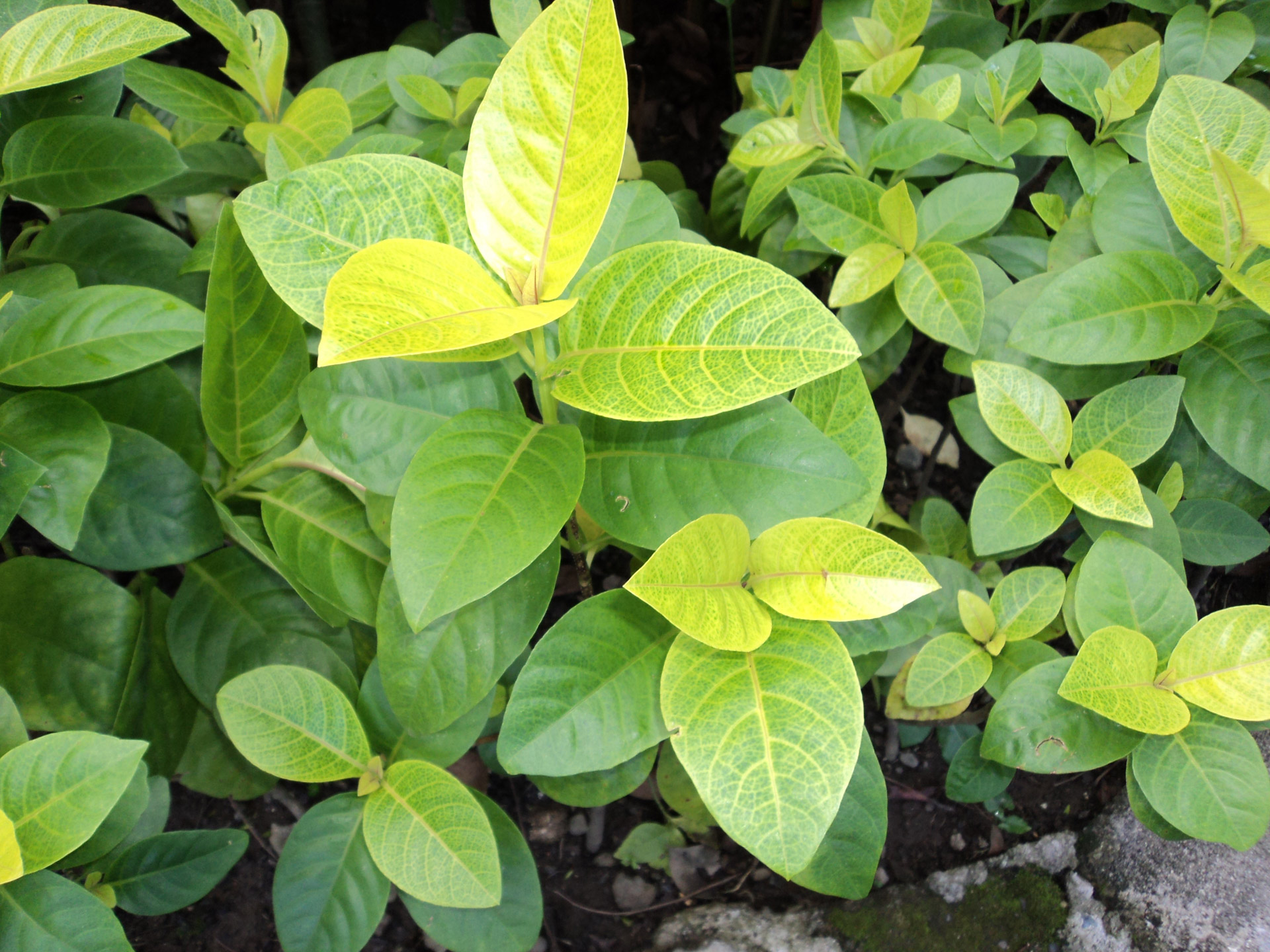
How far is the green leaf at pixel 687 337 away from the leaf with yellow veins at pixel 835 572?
0.19m

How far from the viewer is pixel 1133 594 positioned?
0.98 metres

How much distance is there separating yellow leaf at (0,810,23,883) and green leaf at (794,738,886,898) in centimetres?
82

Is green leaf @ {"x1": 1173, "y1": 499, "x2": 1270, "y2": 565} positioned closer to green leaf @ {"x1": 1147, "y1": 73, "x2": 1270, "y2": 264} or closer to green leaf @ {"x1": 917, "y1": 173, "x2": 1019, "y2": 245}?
green leaf @ {"x1": 1147, "y1": 73, "x2": 1270, "y2": 264}

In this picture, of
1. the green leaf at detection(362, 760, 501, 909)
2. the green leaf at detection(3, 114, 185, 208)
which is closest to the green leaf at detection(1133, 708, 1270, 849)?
the green leaf at detection(362, 760, 501, 909)

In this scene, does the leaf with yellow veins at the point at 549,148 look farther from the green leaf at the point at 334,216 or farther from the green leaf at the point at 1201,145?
the green leaf at the point at 1201,145

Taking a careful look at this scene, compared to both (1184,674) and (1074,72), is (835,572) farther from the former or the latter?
(1074,72)

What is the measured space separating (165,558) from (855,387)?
876 millimetres

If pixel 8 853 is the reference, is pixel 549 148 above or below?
above

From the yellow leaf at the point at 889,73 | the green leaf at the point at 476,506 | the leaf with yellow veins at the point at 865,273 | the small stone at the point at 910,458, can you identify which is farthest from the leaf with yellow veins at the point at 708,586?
the small stone at the point at 910,458

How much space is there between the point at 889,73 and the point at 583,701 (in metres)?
1.11

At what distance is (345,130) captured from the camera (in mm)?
1207

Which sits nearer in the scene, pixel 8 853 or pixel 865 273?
pixel 8 853

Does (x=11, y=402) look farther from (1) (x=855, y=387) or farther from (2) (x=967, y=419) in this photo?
(2) (x=967, y=419)

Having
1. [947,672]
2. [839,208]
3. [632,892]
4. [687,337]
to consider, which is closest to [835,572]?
[687,337]
